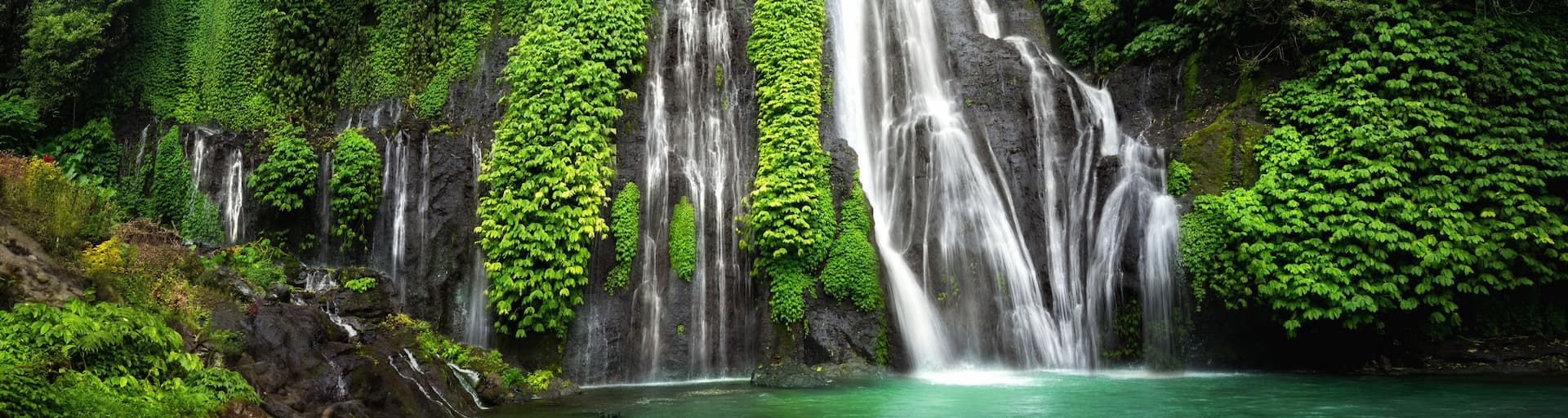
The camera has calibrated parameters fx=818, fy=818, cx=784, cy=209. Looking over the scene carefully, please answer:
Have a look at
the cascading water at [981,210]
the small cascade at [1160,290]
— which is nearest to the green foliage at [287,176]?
the cascading water at [981,210]

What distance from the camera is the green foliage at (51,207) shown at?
8.54 m

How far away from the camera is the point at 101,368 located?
21.6ft

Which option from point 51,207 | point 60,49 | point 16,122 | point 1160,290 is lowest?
point 1160,290

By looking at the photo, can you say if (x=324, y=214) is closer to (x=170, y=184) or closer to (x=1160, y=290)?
(x=170, y=184)

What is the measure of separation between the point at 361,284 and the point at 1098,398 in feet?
36.4

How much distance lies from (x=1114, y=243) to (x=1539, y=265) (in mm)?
5657

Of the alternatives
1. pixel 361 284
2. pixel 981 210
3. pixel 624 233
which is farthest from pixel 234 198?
pixel 981 210

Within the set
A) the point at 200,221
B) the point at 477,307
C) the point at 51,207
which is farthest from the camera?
the point at 200,221

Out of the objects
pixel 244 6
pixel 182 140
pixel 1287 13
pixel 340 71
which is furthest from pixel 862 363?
pixel 244 6

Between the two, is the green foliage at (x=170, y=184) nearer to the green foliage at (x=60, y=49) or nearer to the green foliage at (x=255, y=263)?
the green foliage at (x=60, y=49)

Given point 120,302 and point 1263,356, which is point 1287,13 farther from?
point 120,302

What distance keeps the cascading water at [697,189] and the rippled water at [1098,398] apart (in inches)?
44.2

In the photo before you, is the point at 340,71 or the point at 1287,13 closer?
the point at 1287,13

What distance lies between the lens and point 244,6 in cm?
1830
